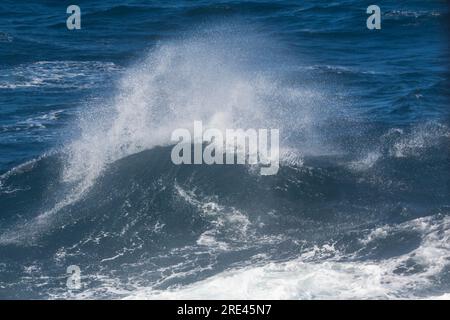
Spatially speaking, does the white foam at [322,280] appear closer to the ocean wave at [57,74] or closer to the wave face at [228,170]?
the wave face at [228,170]

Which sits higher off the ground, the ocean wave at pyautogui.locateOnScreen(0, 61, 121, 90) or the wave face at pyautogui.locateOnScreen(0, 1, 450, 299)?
the ocean wave at pyautogui.locateOnScreen(0, 61, 121, 90)

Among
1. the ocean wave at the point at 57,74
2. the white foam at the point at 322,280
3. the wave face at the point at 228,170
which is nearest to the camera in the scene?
the white foam at the point at 322,280

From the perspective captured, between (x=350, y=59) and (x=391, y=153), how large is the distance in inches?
654

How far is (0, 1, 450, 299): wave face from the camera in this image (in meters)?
29.0

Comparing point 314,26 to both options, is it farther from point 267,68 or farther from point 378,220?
point 378,220

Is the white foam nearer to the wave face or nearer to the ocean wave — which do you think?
the wave face

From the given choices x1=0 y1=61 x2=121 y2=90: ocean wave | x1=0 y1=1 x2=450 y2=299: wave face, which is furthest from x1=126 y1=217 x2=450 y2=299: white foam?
x1=0 y1=61 x2=121 y2=90: ocean wave

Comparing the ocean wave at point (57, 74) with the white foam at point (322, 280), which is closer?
the white foam at point (322, 280)

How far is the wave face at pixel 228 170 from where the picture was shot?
2903 centimetres

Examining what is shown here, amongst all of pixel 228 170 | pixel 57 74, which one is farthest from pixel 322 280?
pixel 57 74

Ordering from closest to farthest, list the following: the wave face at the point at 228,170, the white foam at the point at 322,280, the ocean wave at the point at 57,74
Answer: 1. the white foam at the point at 322,280
2. the wave face at the point at 228,170
3. the ocean wave at the point at 57,74

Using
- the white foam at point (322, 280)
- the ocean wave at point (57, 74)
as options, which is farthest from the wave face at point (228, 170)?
the ocean wave at point (57, 74)

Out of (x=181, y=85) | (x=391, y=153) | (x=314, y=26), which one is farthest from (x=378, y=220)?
(x=314, y=26)

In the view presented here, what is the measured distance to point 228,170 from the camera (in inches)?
1469
